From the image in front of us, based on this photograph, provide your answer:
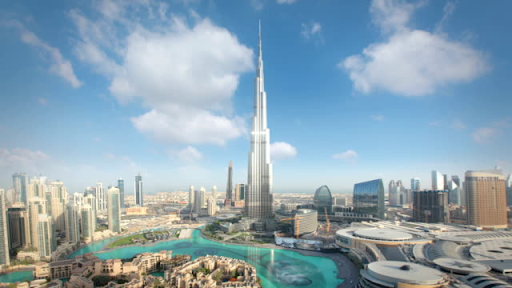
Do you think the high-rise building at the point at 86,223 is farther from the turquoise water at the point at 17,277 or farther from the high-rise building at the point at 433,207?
the high-rise building at the point at 433,207

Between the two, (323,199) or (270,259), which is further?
(323,199)

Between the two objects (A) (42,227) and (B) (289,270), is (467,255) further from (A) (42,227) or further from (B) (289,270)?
(A) (42,227)

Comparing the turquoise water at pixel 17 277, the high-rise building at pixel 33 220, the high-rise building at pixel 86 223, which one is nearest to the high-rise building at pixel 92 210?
the high-rise building at pixel 86 223

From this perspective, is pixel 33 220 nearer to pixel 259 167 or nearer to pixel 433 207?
pixel 259 167

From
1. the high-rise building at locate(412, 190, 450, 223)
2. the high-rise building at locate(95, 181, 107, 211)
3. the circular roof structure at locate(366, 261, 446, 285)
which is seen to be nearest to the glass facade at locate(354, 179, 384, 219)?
the high-rise building at locate(412, 190, 450, 223)

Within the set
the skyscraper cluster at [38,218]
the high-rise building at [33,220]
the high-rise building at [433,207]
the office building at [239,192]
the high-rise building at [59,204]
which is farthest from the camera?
the office building at [239,192]

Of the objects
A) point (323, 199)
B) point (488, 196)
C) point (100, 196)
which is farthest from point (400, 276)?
point (100, 196)
